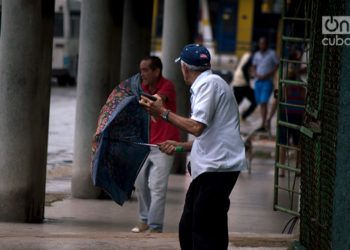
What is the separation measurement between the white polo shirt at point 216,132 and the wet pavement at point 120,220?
5.33 ft

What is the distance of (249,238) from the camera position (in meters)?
10.2

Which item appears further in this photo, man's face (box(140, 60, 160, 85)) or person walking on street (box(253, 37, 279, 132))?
person walking on street (box(253, 37, 279, 132))

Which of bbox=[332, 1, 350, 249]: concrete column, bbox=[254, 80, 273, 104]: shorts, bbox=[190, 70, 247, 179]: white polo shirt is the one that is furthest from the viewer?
bbox=[254, 80, 273, 104]: shorts

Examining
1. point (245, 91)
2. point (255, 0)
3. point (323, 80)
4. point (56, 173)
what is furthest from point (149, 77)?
point (255, 0)

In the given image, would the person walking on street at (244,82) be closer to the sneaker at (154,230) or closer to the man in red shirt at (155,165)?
the man in red shirt at (155,165)

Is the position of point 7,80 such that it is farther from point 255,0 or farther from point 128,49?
point 255,0

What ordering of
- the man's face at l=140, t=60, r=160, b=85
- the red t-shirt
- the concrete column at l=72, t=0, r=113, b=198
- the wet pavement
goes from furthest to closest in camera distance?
the concrete column at l=72, t=0, r=113, b=198 → the man's face at l=140, t=60, r=160, b=85 → the red t-shirt → the wet pavement

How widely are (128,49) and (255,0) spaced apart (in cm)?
4061

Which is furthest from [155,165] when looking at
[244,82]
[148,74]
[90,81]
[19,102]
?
[244,82]

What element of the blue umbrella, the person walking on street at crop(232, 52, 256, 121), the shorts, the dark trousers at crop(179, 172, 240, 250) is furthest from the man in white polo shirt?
the shorts

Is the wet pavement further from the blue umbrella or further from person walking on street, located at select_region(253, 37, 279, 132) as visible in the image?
person walking on street, located at select_region(253, 37, 279, 132)

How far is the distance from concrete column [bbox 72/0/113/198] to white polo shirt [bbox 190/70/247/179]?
20.7ft

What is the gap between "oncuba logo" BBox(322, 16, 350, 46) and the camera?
762cm

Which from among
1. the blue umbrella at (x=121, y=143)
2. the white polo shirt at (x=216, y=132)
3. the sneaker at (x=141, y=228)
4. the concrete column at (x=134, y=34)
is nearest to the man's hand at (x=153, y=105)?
the white polo shirt at (x=216, y=132)
